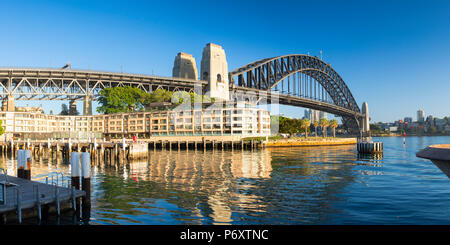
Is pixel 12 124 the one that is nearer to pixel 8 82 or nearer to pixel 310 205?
pixel 8 82

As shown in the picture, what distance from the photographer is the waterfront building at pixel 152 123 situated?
103m

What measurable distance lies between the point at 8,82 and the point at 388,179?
132272 mm

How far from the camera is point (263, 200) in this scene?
22828 mm

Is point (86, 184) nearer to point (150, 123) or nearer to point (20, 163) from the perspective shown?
point (20, 163)

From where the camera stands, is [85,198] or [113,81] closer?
[85,198]

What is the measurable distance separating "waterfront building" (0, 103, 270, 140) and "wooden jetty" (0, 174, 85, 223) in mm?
81581

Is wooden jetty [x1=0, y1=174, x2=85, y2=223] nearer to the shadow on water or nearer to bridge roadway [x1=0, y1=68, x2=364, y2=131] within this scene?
the shadow on water

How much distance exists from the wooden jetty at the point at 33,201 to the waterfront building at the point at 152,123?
268ft

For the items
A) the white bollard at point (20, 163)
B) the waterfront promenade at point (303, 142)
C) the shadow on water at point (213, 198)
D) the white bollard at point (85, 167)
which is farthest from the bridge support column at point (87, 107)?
the white bollard at point (85, 167)

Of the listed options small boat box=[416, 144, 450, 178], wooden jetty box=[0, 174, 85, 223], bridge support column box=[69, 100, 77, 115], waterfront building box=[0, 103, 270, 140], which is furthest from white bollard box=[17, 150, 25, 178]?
bridge support column box=[69, 100, 77, 115]

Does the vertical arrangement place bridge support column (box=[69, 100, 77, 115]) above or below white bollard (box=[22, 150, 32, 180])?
above

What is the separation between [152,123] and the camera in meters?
118

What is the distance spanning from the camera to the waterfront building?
336 feet
